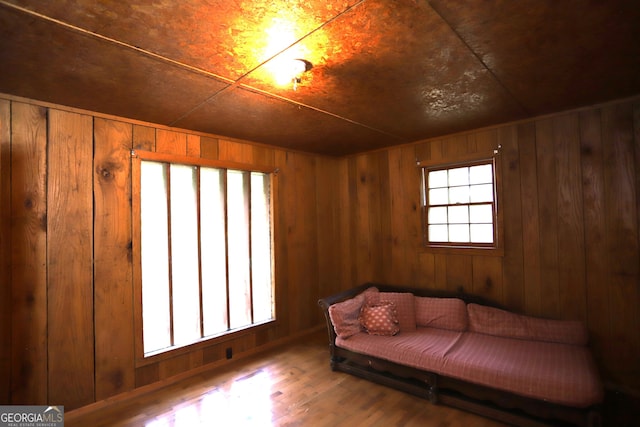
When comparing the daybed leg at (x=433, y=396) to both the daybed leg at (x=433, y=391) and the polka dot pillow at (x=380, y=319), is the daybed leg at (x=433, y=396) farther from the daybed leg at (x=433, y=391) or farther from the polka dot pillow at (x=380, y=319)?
the polka dot pillow at (x=380, y=319)

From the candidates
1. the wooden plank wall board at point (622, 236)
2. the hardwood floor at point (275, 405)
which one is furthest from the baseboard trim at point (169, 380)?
the wooden plank wall board at point (622, 236)

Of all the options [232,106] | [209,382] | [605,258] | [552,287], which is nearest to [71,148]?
[232,106]

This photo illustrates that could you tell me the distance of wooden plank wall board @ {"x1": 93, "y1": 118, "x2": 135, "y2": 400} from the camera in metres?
2.56

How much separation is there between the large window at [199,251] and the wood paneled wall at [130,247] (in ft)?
0.51

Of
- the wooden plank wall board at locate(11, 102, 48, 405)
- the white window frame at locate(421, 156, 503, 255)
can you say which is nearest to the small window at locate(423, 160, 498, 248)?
the white window frame at locate(421, 156, 503, 255)

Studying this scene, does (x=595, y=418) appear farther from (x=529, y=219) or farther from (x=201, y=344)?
(x=201, y=344)

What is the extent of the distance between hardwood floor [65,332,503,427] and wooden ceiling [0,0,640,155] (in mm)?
2520

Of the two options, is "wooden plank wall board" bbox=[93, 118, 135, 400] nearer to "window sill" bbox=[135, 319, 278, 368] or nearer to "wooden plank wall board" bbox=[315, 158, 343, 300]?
"window sill" bbox=[135, 319, 278, 368]

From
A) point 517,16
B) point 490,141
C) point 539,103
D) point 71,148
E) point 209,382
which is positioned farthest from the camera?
point 490,141

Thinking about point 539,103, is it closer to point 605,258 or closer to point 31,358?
point 605,258

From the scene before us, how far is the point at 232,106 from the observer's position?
255cm

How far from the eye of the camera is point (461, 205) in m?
3.49

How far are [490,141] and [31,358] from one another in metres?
4.58

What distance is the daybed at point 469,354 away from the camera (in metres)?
2.07
